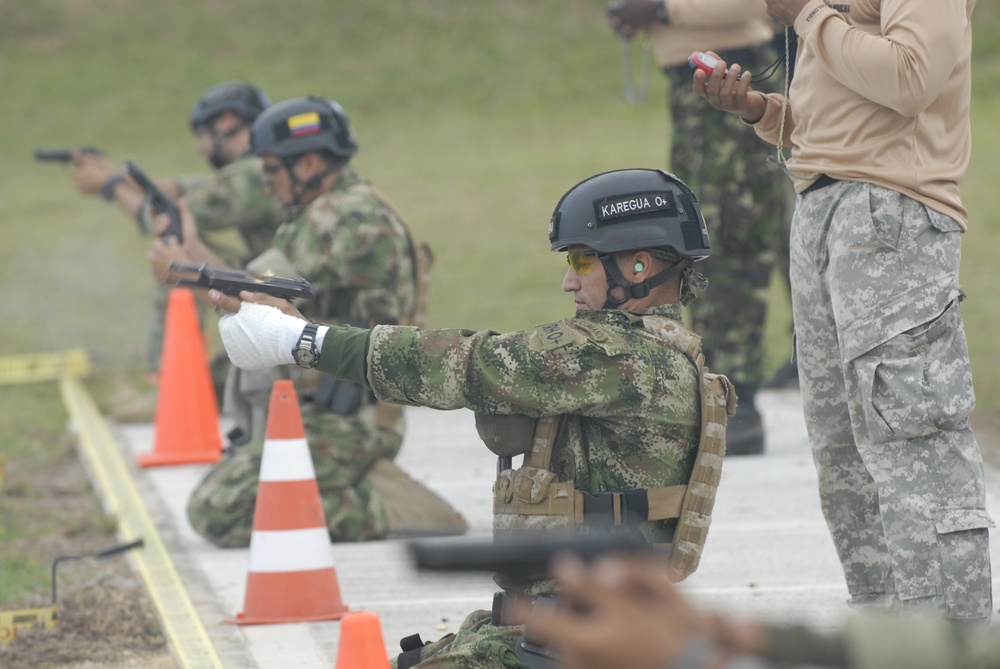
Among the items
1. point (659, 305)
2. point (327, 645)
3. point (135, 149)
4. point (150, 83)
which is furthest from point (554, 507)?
point (150, 83)

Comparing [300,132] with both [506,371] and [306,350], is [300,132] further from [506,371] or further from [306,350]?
[506,371]

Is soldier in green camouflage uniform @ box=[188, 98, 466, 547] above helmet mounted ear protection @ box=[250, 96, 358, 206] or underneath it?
underneath

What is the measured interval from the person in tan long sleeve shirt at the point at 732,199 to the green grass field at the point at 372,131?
2.44m

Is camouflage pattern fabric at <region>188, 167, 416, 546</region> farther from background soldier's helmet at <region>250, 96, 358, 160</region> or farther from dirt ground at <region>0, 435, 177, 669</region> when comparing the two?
dirt ground at <region>0, 435, 177, 669</region>

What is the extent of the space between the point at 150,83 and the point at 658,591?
29069 mm

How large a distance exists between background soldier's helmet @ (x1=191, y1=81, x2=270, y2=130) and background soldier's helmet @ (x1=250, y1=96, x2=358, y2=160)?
259 centimetres

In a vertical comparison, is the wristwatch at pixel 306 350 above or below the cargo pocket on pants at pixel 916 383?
above

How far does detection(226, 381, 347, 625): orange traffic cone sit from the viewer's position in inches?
224

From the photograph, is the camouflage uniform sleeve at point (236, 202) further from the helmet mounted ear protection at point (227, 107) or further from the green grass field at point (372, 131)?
the green grass field at point (372, 131)

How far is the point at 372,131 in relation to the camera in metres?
27.2

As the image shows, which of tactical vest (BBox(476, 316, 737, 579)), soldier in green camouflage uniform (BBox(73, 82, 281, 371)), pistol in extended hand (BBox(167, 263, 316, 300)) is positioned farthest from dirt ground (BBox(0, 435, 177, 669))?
tactical vest (BBox(476, 316, 737, 579))

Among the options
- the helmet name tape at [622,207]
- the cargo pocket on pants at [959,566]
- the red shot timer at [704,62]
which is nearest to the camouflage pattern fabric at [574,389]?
the helmet name tape at [622,207]

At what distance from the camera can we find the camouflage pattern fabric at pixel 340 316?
269 inches

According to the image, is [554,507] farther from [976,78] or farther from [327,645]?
[976,78]
